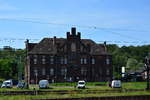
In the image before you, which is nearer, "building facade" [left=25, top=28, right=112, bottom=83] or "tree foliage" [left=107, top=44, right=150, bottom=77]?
"building facade" [left=25, top=28, right=112, bottom=83]

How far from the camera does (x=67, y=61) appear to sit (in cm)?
11200

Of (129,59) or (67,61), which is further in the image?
(129,59)

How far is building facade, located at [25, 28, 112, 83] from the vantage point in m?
109

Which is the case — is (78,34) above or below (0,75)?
above

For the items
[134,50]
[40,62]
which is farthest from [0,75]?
[134,50]

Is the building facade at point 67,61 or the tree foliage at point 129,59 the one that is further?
the tree foliage at point 129,59

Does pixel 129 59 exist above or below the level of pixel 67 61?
above

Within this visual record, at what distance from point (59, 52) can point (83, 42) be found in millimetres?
8658

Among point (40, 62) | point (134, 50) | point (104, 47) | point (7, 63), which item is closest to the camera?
point (40, 62)

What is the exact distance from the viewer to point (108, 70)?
116 m

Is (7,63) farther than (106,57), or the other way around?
(7,63)

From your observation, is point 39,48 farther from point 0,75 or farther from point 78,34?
point 0,75

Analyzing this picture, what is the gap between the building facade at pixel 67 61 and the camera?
10931cm

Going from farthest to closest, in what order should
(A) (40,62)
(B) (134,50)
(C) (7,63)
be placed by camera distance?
(B) (134,50) → (C) (7,63) → (A) (40,62)
